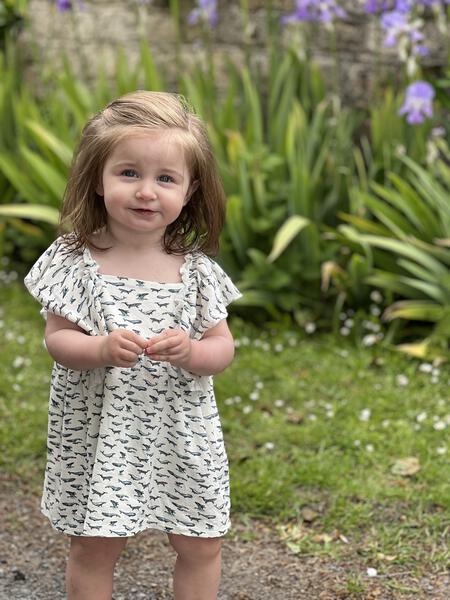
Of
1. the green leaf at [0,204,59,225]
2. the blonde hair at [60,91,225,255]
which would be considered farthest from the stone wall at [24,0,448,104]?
the blonde hair at [60,91,225,255]

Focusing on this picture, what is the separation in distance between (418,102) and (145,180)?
281cm

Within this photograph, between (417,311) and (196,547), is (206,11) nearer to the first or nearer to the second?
(417,311)

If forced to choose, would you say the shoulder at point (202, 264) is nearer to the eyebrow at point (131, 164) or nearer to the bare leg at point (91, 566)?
the eyebrow at point (131, 164)

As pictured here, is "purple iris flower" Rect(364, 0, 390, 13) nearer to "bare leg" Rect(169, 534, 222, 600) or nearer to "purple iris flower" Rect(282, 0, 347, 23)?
"purple iris flower" Rect(282, 0, 347, 23)

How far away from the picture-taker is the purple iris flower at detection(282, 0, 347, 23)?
4.90 meters

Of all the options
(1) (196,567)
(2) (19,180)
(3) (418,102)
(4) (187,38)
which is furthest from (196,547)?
(4) (187,38)

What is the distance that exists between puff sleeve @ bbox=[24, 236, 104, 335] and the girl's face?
15 cm

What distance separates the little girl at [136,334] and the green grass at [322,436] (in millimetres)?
886

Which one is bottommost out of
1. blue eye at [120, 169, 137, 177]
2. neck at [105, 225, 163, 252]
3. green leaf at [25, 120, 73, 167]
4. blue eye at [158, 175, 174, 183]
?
green leaf at [25, 120, 73, 167]

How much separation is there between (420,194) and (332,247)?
555mm

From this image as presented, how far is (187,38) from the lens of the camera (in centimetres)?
602

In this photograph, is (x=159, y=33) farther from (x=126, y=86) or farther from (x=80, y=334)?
(x=80, y=334)

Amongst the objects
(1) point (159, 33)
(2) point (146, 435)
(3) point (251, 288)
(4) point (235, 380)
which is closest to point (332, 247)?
(3) point (251, 288)

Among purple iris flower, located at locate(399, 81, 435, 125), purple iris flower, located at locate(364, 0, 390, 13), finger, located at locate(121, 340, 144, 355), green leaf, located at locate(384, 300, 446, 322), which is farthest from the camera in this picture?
purple iris flower, located at locate(364, 0, 390, 13)
